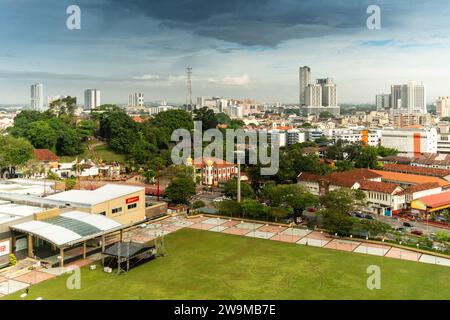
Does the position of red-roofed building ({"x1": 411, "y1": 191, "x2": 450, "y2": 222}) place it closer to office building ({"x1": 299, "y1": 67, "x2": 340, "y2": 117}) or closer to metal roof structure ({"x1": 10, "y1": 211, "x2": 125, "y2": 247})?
metal roof structure ({"x1": 10, "y1": 211, "x2": 125, "y2": 247})

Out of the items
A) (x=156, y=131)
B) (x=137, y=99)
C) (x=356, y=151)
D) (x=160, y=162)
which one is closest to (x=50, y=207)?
(x=160, y=162)

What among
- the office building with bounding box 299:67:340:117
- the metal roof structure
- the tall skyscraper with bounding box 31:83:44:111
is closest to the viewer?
the metal roof structure

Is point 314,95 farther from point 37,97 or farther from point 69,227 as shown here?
point 69,227

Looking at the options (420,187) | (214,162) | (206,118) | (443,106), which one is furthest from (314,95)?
(420,187)

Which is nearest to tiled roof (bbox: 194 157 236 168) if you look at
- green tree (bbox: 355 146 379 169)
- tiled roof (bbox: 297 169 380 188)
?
tiled roof (bbox: 297 169 380 188)

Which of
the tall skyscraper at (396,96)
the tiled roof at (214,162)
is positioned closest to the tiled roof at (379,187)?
the tiled roof at (214,162)

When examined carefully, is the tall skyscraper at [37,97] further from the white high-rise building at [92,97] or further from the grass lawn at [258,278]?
the grass lawn at [258,278]
